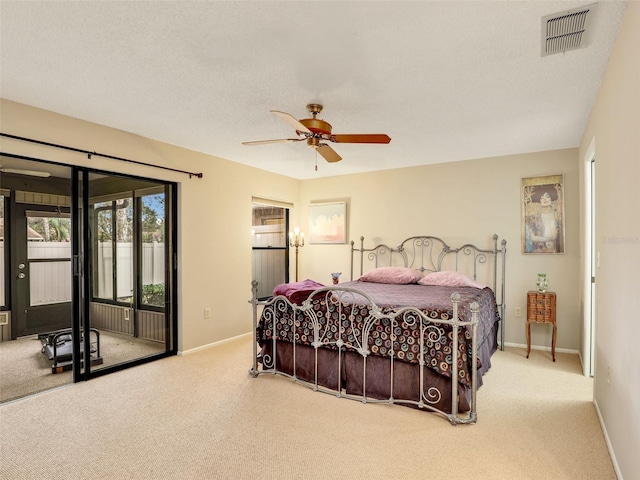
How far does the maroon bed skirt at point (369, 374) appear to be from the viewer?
276cm

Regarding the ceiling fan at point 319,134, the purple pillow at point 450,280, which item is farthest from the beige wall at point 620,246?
the purple pillow at point 450,280

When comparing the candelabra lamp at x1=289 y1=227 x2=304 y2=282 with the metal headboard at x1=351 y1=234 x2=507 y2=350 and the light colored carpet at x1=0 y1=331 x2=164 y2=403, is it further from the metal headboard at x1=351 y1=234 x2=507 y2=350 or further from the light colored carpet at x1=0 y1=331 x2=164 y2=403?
the light colored carpet at x1=0 y1=331 x2=164 y2=403

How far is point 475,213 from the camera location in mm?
4910

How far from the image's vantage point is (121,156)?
3750 millimetres

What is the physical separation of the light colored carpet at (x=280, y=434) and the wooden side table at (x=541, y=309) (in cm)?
78

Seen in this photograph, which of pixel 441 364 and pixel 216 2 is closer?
pixel 216 2

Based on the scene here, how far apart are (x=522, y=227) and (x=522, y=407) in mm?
2471

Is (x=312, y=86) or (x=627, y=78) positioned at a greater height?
(x=312, y=86)

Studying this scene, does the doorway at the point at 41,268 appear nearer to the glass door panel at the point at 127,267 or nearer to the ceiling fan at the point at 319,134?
the glass door panel at the point at 127,267

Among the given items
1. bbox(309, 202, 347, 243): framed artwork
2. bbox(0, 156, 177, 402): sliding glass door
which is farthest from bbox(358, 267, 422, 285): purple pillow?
bbox(0, 156, 177, 402): sliding glass door

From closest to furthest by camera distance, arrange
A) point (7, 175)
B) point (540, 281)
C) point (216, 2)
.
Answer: point (216, 2) < point (7, 175) < point (540, 281)

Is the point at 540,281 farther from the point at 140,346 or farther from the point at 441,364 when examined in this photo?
the point at 140,346

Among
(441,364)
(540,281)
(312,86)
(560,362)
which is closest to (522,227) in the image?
(540,281)

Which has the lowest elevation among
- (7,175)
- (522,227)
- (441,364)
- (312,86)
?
(441,364)
